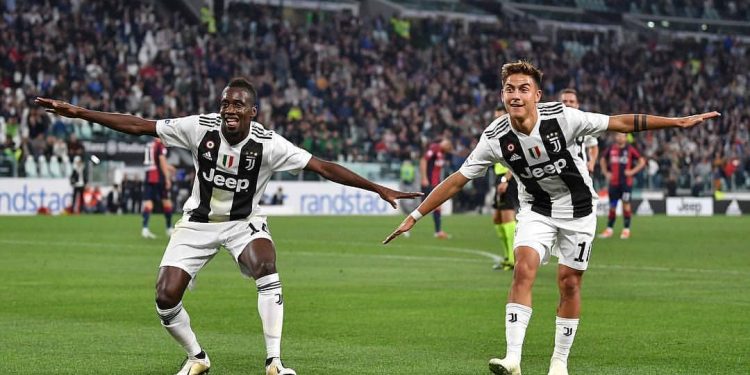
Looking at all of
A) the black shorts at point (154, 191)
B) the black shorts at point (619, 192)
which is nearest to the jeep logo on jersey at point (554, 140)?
the black shorts at point (154, 191)

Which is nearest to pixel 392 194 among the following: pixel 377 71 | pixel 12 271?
pixel 12 271

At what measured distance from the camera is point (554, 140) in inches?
349

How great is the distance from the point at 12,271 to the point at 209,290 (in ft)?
13.5

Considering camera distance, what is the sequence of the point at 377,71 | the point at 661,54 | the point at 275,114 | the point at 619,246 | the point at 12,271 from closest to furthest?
the point at 12,271, the point at 619,246, the point at 275,114, the point at 377,71, the point at 661,54

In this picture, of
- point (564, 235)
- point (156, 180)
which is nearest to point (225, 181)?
point (564, 235)

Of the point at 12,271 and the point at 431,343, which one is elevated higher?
the point at 431,343

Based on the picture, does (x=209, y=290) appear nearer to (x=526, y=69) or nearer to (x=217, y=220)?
(x=217, y=220)

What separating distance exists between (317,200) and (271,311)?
34.2 meters

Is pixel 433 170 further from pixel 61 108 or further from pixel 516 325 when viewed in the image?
pixel 516 325

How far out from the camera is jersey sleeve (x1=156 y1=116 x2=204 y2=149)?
29.9ft

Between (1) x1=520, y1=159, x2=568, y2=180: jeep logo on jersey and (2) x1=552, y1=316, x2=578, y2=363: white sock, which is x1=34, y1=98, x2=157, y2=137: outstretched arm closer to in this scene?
(1) x1=520, y1=159, x2=568, y2=180: jeep logo on jersey

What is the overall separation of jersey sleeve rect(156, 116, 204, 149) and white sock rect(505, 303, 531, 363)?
8.24 feet

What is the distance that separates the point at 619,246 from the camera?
25.8 m

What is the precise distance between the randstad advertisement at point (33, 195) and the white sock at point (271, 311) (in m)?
30.8
